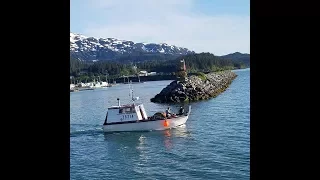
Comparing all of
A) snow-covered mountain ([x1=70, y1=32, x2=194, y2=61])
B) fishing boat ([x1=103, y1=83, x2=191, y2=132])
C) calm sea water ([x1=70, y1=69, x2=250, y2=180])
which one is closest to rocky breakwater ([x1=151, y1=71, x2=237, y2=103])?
calm sea water ([x1=70, y1=69, x2=250, y2=180])

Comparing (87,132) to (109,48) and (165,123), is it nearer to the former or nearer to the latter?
(165,123)

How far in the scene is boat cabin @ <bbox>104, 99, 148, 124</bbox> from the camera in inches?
642

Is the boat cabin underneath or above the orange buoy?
above

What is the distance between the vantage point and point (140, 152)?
493 inches

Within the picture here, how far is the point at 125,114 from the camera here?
1689cm

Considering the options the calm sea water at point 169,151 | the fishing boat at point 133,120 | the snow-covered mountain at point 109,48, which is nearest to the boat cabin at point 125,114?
the fishing boat at point 133,120

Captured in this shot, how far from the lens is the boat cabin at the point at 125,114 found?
1631 cm

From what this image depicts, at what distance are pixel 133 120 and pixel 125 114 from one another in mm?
569

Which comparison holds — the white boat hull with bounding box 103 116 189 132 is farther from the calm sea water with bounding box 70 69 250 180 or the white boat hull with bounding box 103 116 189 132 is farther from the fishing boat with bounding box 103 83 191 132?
the calm sea water with bounding box 70 69 250 180

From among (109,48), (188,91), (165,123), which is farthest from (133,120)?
(109,48)
